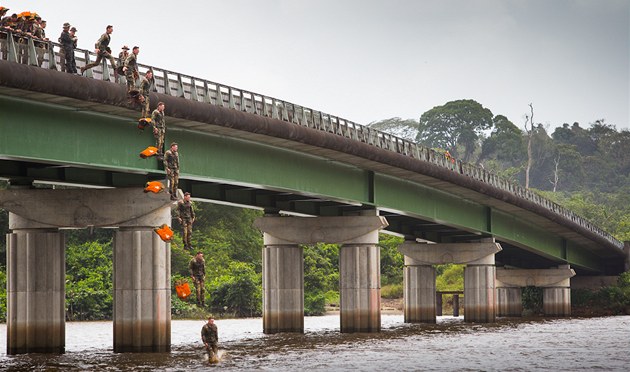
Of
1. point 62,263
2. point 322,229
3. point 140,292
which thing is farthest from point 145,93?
point 322,229

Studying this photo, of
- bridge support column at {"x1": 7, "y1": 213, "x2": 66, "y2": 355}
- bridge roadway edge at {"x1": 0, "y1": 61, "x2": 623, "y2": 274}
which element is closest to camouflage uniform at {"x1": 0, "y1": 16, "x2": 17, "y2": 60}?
bridge roadway edge at {"x1": 0, "y1": 61, "x2": 623, "y2": 274}

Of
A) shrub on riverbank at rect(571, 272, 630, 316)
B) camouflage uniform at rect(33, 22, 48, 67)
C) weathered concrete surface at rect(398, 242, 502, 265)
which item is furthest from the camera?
shrub on riverbank at rect(571, 272, 630, 316)

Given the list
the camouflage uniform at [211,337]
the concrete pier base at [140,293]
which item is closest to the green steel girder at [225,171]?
the concrete pier base at [140,293]

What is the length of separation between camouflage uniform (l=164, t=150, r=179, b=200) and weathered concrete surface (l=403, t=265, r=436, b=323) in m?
50.4

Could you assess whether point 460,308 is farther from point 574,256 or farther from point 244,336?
point 244,336

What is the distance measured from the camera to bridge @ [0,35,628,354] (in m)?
44.8

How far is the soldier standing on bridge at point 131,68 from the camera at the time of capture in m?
44.0

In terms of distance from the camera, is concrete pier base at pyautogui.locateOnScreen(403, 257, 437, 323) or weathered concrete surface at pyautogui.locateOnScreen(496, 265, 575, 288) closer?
concrete pier base at pyautogui.locateOnScreen(403, 257, 437, 323)

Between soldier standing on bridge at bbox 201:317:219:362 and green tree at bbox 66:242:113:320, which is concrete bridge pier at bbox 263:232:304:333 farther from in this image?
green tree at bbox 66:242:113:320

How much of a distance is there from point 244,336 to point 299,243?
6.29 m

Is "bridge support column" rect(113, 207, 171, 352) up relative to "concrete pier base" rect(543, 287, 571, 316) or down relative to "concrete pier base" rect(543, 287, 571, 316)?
up

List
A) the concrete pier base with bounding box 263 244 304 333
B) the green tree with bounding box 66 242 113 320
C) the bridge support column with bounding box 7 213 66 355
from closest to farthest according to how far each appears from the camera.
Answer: the bridge support column with bounding box 7 213 66 355
the concrete pier base with bounding box 263 244 304 333
the green tree with bounding box 66 242 113 320

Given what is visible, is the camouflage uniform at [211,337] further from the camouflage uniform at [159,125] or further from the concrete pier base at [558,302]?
the concrete pier base at [558,302]

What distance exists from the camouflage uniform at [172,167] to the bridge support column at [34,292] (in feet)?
23.6
